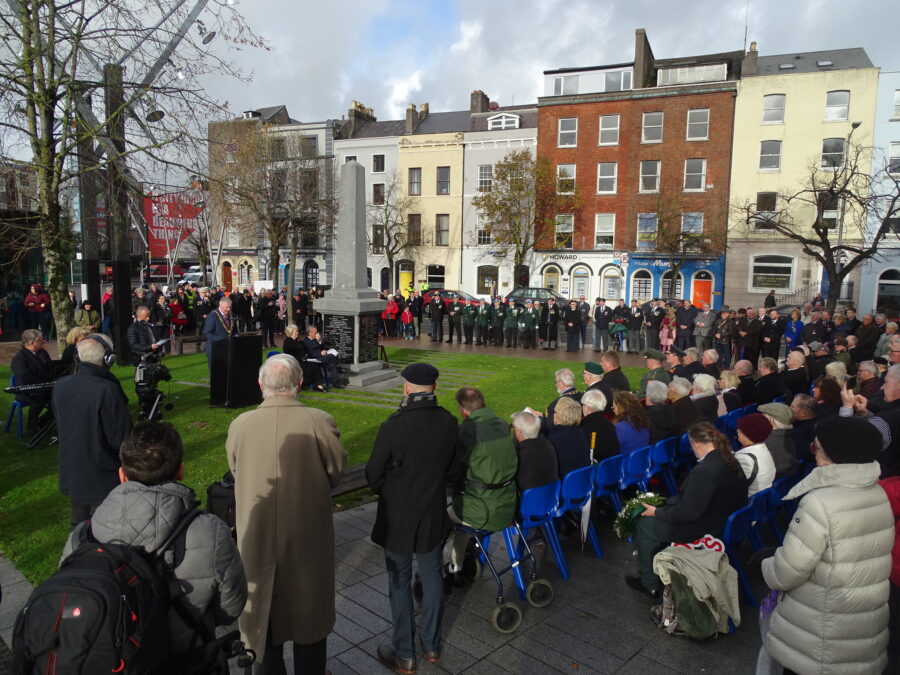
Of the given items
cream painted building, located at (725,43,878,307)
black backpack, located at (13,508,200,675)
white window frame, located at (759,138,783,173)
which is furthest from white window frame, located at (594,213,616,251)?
black backpack, located at (13,508,200,675)

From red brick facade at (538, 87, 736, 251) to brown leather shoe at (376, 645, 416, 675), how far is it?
3440 cm

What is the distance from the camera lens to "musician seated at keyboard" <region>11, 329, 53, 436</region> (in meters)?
8.64

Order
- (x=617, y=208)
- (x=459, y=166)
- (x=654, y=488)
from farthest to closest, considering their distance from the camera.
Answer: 1. (x=459, y=166)
2. (x=617, y=208)
3. (x=654, y=488)

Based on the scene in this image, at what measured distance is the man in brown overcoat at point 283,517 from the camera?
3330 mm

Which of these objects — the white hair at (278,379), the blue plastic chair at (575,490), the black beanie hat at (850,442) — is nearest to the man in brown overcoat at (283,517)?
the white hair at (278,379)

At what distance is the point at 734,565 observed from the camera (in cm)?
492

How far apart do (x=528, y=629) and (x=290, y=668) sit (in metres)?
1.65

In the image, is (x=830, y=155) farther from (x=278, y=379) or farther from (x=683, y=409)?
(x=278, y=379)

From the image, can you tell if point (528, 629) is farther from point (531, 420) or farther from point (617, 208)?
point (617, 208)

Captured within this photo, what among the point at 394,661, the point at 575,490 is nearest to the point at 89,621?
the point at 394,661

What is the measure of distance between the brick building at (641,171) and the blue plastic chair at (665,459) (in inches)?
1147

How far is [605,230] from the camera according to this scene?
37688 mm

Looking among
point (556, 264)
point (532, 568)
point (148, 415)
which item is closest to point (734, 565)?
point (532, 568)

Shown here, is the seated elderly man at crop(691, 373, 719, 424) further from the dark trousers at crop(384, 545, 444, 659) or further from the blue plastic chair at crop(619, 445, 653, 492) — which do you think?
the dark trousers at crop(384, 545, 444, 659)
